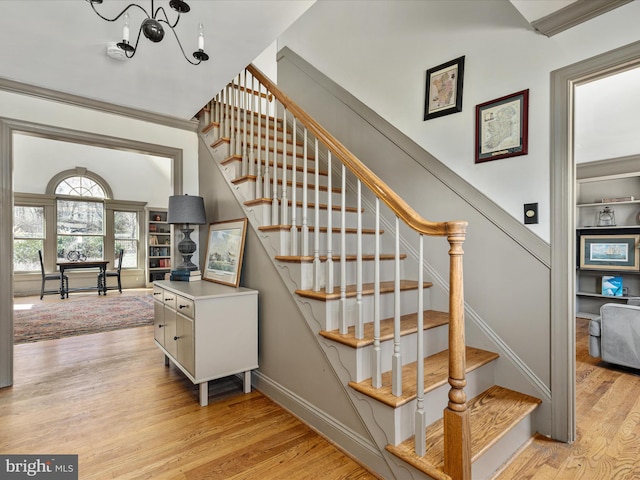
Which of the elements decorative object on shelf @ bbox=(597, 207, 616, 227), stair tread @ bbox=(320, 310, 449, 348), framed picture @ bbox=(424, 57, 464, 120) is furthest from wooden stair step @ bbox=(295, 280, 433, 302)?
decorative object on shelf @ bbox=(597, 207, 616, 227)

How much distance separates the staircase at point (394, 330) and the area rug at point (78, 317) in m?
3.05

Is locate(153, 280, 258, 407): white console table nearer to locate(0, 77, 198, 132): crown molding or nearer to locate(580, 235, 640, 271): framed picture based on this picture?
locate(0, 77, 198, 132): crown molding

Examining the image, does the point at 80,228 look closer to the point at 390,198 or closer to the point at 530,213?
the point at 390,198

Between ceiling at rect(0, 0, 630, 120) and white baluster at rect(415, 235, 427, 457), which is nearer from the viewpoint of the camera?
white baluster at rect(415, 235, 427, 457)

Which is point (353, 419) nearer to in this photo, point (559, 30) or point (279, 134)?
point (559, 30)

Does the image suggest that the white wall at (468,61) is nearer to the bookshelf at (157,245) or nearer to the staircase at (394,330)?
the staircase at (394,330)

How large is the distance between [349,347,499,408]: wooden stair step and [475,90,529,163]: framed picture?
49.6 inches

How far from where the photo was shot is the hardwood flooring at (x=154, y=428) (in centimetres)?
165

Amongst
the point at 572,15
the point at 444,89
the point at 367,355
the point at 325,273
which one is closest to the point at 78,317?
the point at 325,273

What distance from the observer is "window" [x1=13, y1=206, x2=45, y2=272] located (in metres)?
6.97

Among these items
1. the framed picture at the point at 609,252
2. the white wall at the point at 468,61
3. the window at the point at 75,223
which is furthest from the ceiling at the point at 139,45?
the window at the point at 75,223

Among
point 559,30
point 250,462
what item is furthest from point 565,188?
point 250,462

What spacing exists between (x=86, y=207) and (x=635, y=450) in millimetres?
9468

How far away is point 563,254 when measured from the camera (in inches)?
71.3
